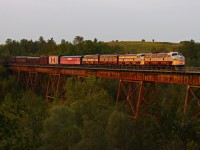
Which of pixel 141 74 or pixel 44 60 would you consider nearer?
pixel 141 74

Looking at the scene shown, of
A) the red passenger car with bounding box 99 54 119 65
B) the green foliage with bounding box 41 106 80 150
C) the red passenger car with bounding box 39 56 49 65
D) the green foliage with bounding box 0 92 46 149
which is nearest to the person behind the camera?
the green foliage with bounding box 0 92 46 149

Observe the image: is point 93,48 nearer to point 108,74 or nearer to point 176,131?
point 108,74

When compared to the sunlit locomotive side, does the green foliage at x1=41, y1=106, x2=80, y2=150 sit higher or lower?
lower

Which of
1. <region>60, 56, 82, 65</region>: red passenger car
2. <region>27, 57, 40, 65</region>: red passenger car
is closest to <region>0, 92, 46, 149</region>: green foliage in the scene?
<region>60, 56, 82, 65</region>: red passenger car

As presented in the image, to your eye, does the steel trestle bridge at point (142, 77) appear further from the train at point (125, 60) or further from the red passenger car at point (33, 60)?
the red passenger car at point (33, 60)

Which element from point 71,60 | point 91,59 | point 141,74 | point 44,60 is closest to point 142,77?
point 141,74

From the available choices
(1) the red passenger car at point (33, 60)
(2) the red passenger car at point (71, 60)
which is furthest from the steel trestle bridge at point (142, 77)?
(1) the red passenger car at point (33, 60)

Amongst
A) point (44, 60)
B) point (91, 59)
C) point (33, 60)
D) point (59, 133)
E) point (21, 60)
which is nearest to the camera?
point (59, 133)

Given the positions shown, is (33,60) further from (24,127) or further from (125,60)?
(24,127)

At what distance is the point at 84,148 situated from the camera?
22172 mm

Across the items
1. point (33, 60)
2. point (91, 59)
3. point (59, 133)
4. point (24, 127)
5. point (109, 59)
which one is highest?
point (109, 59)

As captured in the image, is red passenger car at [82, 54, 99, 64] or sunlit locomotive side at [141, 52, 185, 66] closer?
sunlit locomotive side at [141, 52, 185, 66]

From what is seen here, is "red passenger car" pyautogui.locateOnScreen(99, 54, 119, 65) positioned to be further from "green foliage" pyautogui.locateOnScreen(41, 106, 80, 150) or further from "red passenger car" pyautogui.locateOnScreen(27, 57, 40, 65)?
"red passenger car" pyautogui.locateOnScreen(27, 57, 40, 65)

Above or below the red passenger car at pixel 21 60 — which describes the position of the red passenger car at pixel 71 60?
above
